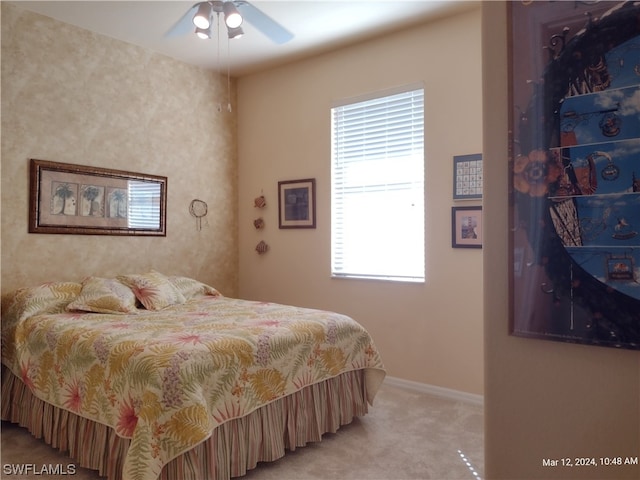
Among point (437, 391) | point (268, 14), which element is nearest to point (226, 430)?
point (437, 391)

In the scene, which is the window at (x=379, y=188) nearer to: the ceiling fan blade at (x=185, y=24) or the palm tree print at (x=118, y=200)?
the ceiling fan blade at (x=185, y=24)

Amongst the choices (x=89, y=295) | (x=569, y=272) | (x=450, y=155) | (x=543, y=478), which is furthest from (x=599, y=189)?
(x=89, y=295)

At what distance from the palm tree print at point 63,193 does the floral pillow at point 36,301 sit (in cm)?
61

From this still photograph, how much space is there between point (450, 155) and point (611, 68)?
8.26 feet

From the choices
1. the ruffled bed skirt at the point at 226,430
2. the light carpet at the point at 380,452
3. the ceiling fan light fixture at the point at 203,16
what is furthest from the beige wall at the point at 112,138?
the ceiling fan light fixture at the point at 203,16

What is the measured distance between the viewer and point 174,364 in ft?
6.51

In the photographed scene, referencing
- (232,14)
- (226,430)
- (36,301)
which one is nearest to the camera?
(226,430)

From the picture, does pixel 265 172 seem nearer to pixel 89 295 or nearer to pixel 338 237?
pixel 338 237

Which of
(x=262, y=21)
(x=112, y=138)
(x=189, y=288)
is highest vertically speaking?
(x=262, y=21)

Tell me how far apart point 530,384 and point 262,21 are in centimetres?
250

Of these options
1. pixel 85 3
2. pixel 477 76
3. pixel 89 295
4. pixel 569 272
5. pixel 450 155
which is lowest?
pixel 89 295

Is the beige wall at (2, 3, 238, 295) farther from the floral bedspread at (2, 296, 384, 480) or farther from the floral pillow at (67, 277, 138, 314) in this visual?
the floral bedspread at (2, 296, 384, 480)

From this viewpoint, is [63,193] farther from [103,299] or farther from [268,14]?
[268,14]

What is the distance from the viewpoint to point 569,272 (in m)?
0.99
